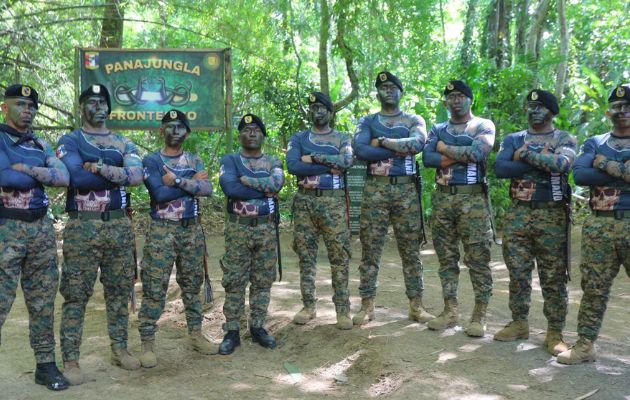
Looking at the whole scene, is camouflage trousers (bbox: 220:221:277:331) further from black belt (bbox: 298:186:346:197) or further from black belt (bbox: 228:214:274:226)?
black belt (bbox: 298:186:346:197)

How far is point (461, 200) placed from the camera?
19.6ft

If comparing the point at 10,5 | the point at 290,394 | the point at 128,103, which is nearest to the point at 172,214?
the point at 290,394

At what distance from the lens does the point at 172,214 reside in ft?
18.7

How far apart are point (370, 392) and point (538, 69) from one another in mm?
9811

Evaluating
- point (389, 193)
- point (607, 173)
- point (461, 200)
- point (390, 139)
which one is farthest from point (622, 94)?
point (389, 193)

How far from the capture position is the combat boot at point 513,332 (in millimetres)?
5758

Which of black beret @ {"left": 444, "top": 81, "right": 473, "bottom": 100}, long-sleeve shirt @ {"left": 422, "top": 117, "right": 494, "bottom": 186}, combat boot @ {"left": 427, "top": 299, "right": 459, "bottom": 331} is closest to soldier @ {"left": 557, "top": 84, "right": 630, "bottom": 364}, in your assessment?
long-sleeve shirt @ {"left": 422, "top": 117, "right": 494, "bottom": 186}

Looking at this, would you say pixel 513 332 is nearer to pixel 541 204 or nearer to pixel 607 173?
pixel 541 204

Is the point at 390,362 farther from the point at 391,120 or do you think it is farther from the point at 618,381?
the point at 391,120

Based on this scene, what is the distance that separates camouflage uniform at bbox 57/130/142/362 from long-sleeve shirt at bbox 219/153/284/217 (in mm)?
921

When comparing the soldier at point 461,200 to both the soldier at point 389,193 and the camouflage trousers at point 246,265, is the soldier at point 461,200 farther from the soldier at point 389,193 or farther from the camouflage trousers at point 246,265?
the camouflage trousers at point 246,265

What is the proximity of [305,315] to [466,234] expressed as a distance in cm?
189

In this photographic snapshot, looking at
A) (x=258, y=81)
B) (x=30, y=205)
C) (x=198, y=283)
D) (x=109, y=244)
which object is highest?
(x=258, y=81)

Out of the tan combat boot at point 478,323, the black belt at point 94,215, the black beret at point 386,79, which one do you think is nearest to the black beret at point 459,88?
the black beret at point 386,79
